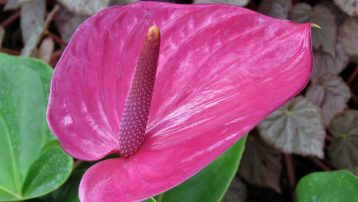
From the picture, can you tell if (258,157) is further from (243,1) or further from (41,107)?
(41,107)

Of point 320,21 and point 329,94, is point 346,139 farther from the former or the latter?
point 320,21

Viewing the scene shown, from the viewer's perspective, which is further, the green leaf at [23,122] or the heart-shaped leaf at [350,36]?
the heart-shaped leaf at [350,36]

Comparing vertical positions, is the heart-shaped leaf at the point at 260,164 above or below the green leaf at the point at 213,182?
below

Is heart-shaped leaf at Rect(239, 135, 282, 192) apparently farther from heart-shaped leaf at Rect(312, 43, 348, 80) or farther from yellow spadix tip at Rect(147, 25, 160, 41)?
yellow spadix tip at Rect(147, 25, 160, 41)

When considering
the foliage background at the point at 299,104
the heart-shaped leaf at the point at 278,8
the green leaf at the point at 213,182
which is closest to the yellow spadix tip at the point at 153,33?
the green leaf at the point at 213,182

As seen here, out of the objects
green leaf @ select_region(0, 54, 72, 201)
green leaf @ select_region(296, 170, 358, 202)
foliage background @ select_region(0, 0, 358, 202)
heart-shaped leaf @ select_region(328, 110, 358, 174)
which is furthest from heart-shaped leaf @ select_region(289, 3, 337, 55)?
green leaf @ select_region(0, 54, 72, 201)

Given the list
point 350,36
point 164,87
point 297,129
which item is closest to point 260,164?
point 297,129

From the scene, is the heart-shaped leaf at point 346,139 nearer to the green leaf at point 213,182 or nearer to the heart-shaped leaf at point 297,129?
the heart-shaped leaf at point 297,129

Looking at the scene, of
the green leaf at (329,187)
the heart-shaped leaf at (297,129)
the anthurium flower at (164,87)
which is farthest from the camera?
the heart-shaped leaf at (297,129)
